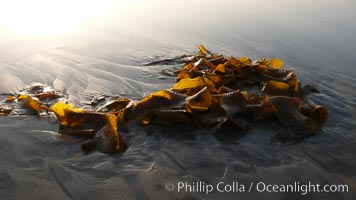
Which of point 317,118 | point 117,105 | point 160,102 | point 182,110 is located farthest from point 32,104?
point 317,118

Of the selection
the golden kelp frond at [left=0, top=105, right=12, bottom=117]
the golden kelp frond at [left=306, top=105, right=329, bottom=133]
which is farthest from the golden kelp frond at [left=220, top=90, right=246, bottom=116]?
the golden kelp frond at [left=0, top=105, right=12, bottom=117]

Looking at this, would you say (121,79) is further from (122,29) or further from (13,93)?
(122,29)

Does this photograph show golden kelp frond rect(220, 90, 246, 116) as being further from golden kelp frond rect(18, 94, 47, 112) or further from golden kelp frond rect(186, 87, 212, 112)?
golden kelp frond rect(18, 94, 47, 112)

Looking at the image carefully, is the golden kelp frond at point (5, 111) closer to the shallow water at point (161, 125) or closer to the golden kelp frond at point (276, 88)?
the shallow water at point (161, 125)

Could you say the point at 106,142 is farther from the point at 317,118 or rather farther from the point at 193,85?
the point at 317,118

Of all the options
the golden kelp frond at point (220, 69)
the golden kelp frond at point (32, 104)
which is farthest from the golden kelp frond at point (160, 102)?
the golden kelp frond at point (220, 69)
